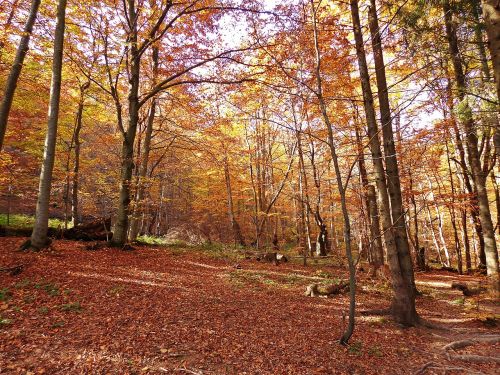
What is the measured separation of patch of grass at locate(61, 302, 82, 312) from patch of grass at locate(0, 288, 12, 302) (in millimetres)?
981

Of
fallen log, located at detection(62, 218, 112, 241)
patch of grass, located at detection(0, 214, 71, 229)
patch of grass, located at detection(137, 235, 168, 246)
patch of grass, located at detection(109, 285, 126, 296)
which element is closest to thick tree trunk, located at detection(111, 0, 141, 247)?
fallen log, located at detection(62, 218, 112, 241)

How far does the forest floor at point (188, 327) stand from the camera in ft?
12.5

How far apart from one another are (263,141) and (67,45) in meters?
14.0

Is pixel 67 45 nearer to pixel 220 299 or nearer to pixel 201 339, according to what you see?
pixel 220 299

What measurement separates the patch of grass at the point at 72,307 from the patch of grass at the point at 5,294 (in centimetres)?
98

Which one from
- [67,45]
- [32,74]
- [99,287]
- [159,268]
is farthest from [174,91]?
[99,287]

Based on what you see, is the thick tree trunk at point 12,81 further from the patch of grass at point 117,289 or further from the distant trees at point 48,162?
the patch of grass at point 117,289

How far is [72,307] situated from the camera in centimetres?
496

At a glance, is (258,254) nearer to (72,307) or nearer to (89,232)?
(89,232)

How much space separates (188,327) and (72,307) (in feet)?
7.03

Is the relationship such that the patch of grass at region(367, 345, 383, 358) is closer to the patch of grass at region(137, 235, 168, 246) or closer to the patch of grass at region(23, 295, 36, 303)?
the patch of grass at region(23, 295, 36, 303)

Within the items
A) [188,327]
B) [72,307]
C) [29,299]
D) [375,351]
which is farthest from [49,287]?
[375,351]

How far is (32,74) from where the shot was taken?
12930 millimetres

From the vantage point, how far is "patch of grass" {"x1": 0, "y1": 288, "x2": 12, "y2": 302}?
15.9 feet
